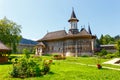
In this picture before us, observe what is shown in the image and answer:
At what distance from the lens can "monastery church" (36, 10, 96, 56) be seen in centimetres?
4988

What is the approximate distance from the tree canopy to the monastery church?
934 cm

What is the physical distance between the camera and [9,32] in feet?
172

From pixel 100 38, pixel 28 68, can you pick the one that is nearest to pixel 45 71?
pixel 28 68

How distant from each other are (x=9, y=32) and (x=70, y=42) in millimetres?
17319

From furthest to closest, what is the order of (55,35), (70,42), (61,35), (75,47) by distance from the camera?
(55,35) → (61,35) → (70,42) → (75,47)

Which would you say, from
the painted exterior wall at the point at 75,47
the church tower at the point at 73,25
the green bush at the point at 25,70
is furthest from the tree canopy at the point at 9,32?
the green bush at the point at 25,70

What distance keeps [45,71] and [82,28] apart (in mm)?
38250

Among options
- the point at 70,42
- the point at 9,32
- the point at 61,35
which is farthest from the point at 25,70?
the point at 61,35

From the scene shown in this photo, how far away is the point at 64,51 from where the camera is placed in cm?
5478

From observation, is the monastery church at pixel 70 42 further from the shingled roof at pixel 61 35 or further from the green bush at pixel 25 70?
the green bush at pixel 25 70

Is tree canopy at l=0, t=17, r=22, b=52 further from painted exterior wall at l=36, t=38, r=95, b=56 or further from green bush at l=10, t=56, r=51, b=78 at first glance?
green bush at l=10, t=56, r=51, b=78

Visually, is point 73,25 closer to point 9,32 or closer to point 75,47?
point 75,47

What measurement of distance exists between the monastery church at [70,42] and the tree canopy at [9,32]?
9.34m

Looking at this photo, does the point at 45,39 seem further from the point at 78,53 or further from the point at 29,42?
the point at 29,42
